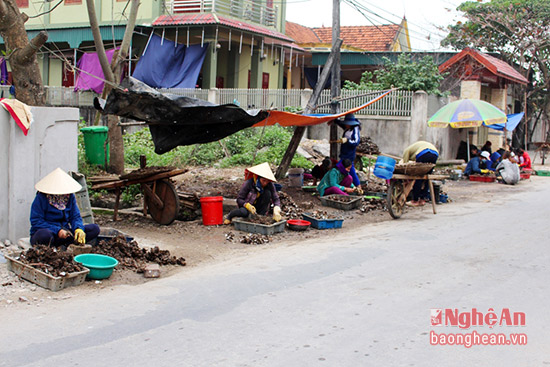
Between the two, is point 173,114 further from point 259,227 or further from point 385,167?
point 385,167

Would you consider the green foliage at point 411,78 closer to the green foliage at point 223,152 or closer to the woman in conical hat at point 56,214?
the green foliage at point 223,152

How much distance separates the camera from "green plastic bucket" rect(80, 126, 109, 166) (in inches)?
551

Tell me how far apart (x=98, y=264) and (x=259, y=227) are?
3366 millimetres

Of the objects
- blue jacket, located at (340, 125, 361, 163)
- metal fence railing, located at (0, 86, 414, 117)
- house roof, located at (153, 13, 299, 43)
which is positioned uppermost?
house roof, located at (153, 13, 299, 43)

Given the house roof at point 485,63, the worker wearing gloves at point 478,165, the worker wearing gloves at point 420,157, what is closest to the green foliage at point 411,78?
the house roof at point 485,63

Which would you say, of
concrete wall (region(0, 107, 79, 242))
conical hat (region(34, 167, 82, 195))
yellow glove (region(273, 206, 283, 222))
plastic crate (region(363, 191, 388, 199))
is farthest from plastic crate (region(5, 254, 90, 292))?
plastic crate (region(363, 191, 388, 199))

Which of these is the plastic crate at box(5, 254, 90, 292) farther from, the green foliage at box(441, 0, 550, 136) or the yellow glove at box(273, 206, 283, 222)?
the green foliage at box(441, 0, 550, 136)

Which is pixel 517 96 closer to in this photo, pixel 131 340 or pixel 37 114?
pixel 37 114

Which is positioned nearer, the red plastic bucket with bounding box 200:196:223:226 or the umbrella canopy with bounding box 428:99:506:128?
the red plastic bucket with bounding box 200:196:223:226

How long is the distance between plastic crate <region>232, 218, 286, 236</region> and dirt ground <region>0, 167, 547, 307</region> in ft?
0.35

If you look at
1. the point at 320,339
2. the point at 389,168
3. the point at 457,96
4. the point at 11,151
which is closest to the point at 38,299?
the point at 11,151

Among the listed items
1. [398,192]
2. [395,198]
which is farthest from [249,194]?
[398,192]

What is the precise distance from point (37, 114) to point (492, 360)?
6.79m

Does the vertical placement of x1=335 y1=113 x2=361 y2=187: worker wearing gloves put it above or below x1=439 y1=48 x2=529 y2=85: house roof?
below
